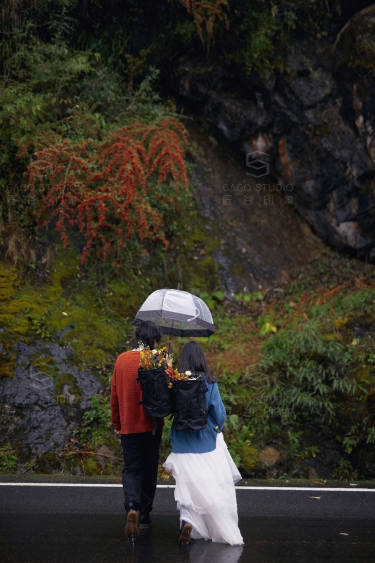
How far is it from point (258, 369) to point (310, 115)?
6.53m

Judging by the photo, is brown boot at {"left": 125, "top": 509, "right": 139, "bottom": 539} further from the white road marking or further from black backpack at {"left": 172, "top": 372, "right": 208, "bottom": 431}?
the white road marking

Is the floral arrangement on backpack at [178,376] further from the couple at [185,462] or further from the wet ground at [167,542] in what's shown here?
the wet ground at [167,542]

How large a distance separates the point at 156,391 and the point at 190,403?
12.2 inches

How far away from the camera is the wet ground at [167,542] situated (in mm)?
4379

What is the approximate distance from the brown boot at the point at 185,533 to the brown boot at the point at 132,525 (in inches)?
15.4

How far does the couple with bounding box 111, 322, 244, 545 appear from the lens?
464 cm

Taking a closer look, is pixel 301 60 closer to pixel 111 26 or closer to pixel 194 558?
pixel 111 26

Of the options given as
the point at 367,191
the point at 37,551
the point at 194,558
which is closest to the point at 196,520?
the point at 194,558

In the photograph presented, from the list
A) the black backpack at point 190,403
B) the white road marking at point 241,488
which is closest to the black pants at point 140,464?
the black backpack at point 190,403

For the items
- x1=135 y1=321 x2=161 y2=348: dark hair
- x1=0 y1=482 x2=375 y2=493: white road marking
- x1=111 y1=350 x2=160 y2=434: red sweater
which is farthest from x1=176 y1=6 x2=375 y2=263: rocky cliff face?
x1=111 y1=350 x2=160 y2=434: red sweater

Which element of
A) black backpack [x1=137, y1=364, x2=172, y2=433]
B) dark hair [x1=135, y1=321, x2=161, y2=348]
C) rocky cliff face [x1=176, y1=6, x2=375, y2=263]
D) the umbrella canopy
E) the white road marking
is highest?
rocky cliff face [x1=176, y1=6, x2=375, y2=263]

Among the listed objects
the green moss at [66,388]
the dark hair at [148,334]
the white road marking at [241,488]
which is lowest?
the white road marking at [241,488]

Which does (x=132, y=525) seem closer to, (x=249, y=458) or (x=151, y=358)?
Answer: (x=151, y=358)

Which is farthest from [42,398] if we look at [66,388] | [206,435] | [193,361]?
[193,361]
